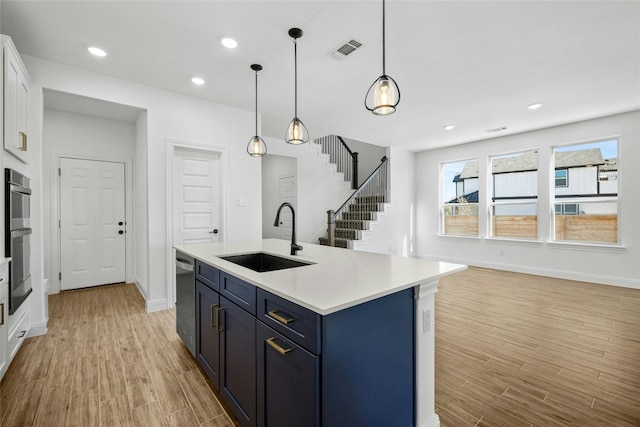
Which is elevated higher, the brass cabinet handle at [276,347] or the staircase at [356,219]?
the staircase at [356,219]

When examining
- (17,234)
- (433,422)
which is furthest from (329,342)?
(17,234)

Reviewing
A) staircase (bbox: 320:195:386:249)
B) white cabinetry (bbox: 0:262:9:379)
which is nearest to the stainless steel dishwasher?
white cabinetry (bbox: 0:262:9:379)

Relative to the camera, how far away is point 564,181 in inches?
212

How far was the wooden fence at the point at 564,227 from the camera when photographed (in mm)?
4965

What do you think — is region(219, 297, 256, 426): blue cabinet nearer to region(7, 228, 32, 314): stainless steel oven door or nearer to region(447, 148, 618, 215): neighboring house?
region(7, 228, 32, 314): stainless steel oven door

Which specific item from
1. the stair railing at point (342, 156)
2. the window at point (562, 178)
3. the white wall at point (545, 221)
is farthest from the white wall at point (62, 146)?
the window at point (562, 178)

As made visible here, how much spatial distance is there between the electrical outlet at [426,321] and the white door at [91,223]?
5027mm

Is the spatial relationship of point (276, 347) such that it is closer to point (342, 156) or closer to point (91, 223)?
point (91, 223)

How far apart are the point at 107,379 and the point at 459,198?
699 centimetres

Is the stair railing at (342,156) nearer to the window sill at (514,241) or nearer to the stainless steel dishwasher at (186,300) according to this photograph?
the window sill at (514,241)

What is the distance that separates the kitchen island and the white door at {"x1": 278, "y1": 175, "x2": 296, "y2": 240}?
4.98m

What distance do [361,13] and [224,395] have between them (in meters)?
2.93

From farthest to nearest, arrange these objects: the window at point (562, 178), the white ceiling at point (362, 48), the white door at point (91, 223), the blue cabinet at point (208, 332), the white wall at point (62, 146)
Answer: the window at point (562, 178)
the white door at point (91, 223)
the white wall at point (62, 146)
the white ceiling at point (362, 48)
the blue cabinet at point (208, 332)

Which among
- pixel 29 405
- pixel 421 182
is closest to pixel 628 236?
pixel 421 182
